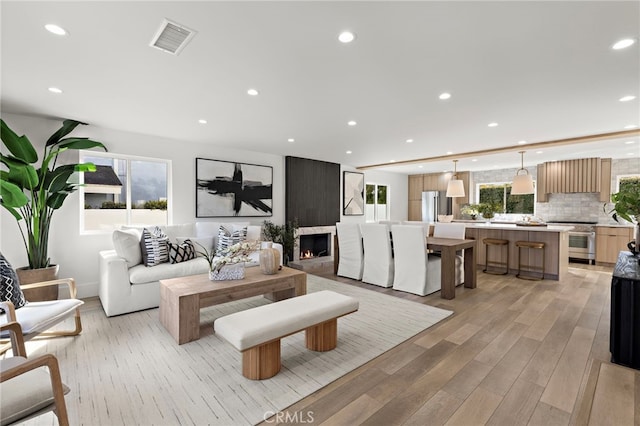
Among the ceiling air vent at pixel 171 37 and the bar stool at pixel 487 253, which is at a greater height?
the ceiling air vent at pixel 171 37

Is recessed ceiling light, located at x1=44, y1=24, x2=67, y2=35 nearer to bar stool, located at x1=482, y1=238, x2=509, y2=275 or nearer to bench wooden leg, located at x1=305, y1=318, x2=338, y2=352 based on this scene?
bench wooden leg, located at x1=305, y1=318, x2=338, y2=352

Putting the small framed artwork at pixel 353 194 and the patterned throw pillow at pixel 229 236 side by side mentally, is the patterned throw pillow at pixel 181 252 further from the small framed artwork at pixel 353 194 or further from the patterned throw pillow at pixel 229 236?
the small framed artwork at pixel 353 194

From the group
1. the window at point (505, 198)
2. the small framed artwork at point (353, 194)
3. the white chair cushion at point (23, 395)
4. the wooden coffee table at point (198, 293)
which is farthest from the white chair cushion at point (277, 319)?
the window at point (505, 198)

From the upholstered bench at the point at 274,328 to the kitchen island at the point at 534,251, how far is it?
4519 millimetres

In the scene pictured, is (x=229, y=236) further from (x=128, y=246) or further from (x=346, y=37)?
(x=346, y=37)

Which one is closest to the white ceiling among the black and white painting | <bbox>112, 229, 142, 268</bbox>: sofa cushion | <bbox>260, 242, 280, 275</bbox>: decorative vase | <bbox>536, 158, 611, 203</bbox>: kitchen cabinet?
the black and white painting

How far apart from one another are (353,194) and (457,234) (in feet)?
12.3

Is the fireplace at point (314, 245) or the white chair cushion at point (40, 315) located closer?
the white chair cushion at point (40, 315)

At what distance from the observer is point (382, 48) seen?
2.14 meters

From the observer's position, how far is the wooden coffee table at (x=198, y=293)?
2660 mm

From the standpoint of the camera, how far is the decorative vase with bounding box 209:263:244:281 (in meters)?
3.07

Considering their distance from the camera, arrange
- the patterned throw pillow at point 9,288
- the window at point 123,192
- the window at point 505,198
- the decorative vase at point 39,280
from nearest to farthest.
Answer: the patterned throw pillow at point 9,288 → the decorative vase at point 39,280 → the window at point 123,192 → the window at point 505,198

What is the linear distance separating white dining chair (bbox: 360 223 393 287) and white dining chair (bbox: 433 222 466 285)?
1.12 m

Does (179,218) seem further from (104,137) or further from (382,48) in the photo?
(382,48)
